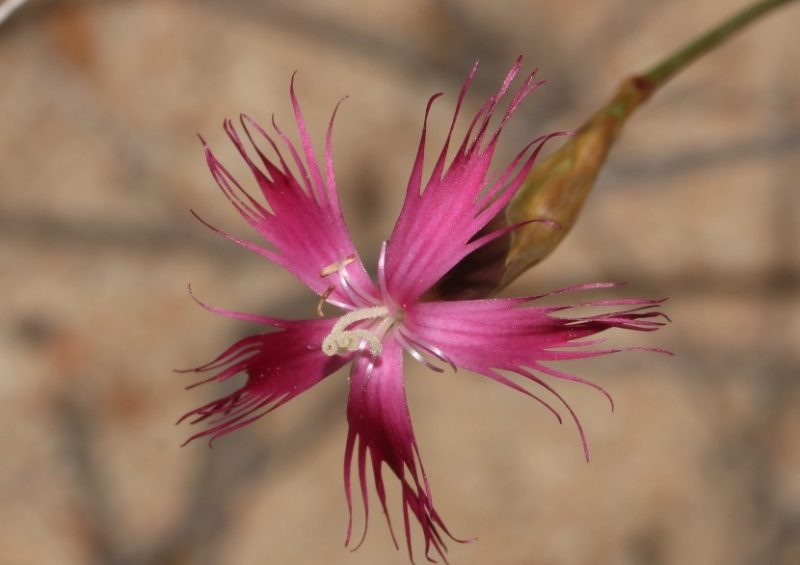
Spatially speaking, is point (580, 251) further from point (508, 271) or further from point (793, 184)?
point (508, 271)

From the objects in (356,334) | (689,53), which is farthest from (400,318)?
(689,53)

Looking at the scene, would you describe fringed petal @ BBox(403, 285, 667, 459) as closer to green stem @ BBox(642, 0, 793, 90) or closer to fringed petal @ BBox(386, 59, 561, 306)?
fringed petal @ BBox(386, 59, 561, 306)

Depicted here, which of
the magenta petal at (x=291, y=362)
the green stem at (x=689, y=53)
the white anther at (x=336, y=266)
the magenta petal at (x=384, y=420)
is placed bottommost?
the magenta petal at (x=384, y=420)

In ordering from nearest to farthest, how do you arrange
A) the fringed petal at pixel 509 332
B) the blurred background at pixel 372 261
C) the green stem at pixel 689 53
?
the fringed petal at pixel 509 332 → the green stem at pixel 689 53 → the blurred background at pixel 372 261

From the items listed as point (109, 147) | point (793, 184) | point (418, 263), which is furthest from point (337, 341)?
point (793, 184)

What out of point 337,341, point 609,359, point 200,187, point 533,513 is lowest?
point 533,513

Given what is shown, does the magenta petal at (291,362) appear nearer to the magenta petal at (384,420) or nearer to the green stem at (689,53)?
the magenta petal at (384,420)

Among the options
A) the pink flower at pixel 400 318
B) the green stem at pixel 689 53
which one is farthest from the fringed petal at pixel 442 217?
the green stem at pixel 689 53
